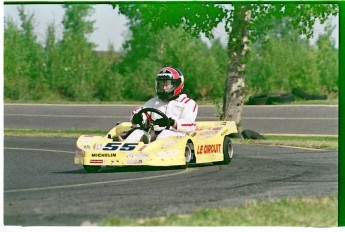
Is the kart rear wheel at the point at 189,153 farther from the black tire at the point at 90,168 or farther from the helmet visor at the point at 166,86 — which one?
the black tire at the point at 90,168

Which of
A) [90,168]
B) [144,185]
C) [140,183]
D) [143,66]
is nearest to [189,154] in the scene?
[90,168]

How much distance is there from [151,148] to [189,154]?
0.93 meters

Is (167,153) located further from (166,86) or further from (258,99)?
(258,99)

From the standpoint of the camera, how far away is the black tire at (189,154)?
1428cm

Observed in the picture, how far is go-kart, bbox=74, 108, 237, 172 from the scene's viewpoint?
44.3ft

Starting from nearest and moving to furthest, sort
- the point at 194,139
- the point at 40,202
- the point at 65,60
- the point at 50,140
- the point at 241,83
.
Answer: the point at 40,202
the point at 194,139
the point at 50,140
the point at 241,83
the point at 65,60

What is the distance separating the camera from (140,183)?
12.4 meters

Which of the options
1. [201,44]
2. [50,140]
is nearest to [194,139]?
[50,140]

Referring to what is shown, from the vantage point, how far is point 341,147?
13.1m

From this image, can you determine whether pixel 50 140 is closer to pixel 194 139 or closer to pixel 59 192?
pixel 194 139

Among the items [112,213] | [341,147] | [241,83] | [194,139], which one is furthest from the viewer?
[241,83]

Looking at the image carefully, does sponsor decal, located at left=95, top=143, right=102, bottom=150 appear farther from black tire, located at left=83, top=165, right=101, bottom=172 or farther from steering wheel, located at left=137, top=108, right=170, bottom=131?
steering wheel, located at left=137, top=108, right=170, bottom=131

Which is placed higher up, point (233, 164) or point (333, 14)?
point (333, 14)

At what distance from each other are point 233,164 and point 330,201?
13.4 feet
